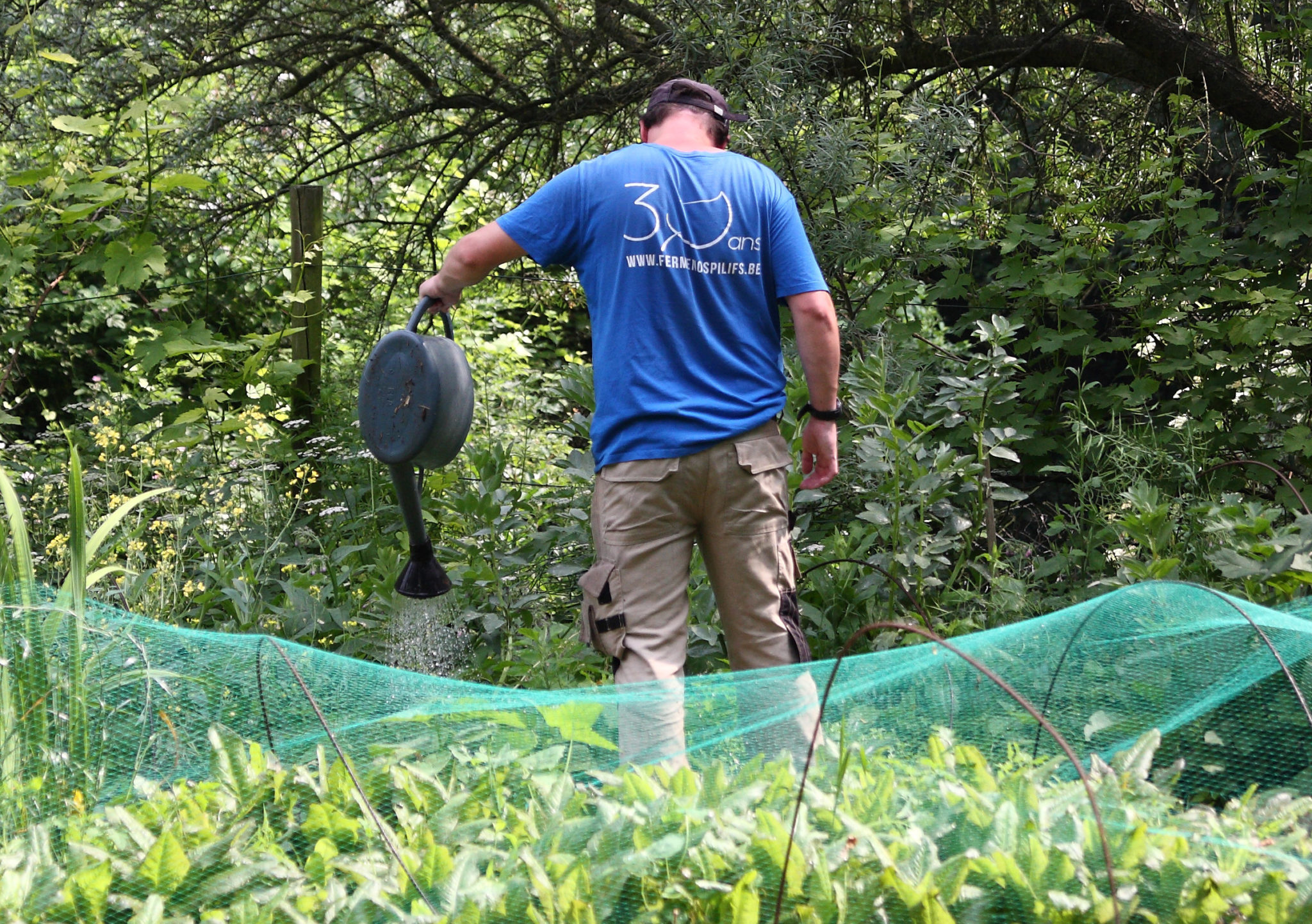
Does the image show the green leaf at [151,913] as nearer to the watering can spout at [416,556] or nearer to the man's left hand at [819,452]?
the watering can spout at [416,556]

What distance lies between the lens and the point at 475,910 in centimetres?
151

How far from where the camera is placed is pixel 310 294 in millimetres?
4645

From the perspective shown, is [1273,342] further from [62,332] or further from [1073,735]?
[62,332]

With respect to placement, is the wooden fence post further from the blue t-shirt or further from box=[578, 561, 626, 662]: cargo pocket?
box=[578, 561, 626, 662]: cargo pocket

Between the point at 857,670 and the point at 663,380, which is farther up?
the point at 663,380

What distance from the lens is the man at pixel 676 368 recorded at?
2.43 m

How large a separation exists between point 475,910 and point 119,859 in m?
0.58

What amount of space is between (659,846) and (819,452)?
1.30 m

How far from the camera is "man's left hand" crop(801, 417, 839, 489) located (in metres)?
2.67

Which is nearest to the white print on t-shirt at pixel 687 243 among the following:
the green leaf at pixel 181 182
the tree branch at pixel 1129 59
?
the tree branch at pixel 1129 59

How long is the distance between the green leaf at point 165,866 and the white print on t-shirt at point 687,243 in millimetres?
1402

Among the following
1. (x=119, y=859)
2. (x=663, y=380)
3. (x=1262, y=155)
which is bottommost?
(x=119, y=859)

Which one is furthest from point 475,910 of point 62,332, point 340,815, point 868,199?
point 62,332

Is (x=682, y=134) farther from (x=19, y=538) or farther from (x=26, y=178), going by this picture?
(x=26, y=178)
